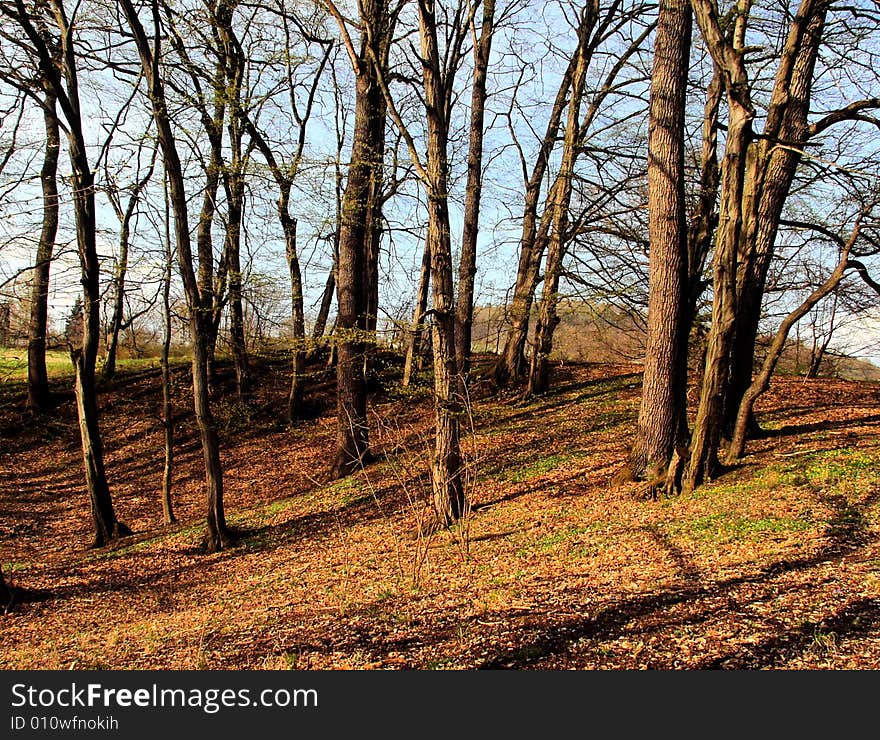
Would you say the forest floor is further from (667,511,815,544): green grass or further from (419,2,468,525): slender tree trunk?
(419,2,468,525): slender tree trunk

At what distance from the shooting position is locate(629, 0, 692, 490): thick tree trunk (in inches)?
323

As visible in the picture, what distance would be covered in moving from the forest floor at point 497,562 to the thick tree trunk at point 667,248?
884mm

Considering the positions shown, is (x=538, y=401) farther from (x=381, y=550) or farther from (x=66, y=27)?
(x=66, y=27)

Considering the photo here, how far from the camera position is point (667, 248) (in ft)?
26.9

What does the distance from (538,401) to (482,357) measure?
6429mm

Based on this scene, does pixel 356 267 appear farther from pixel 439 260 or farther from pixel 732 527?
pixel 732 527

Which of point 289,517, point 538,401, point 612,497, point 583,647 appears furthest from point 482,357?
point 583,647

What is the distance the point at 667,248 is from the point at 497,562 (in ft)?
14.9

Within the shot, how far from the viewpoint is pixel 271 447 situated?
50.1ft

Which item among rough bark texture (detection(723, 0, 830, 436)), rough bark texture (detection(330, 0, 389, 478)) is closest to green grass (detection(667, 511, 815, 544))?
rough bark texture (detection(723, 0, 830, 436))

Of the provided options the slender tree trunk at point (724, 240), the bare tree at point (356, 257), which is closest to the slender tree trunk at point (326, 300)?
the bare tree at point (356, 257)

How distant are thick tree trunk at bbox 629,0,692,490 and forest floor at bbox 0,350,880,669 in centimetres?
88

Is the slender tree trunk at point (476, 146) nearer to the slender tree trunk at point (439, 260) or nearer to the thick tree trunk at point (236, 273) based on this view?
the thick tree trunk at point (236, 273)

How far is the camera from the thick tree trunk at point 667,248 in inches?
323
